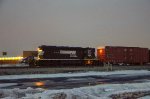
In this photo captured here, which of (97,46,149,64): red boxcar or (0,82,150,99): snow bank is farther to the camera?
(97,46,149,64): red boxcar

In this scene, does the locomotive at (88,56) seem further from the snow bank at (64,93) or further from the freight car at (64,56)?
the snow bank at (64,93)

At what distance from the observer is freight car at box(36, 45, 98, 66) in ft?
155

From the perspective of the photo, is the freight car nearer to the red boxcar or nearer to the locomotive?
the locomotive

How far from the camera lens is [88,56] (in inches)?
2019

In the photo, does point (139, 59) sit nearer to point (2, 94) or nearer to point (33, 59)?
point (33, 59)

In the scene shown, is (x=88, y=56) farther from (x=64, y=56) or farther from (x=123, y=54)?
(x=123, y=54)

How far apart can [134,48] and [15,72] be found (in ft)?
96.5

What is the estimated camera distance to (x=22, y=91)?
18656 millimetres

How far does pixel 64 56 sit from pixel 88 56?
217 inches

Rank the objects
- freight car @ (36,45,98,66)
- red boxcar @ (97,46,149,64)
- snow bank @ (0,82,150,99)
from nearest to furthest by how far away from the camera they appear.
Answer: snow bank @ (0,82,150,99) < freight car @ (36,45,98,66) < red boxcar @ (97,46,149,64)

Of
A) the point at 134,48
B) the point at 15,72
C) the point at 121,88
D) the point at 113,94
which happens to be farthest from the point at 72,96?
the point at 134,48

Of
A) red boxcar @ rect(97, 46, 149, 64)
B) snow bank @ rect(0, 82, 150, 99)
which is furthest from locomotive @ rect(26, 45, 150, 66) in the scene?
snow bank @ rect(0, 82, 150, 99)

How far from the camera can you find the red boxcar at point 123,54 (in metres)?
52.5

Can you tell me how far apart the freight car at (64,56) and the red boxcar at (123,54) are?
254 centimetres
